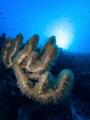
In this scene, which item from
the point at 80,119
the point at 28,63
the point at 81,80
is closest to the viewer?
the point at 28,63

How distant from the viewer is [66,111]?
4312 millimetres

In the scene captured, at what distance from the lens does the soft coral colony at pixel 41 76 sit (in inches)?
83.6

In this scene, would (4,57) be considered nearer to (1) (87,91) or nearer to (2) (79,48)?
(1) (87,91)

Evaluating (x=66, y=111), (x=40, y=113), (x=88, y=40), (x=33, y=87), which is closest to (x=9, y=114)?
(x=40, y=113)

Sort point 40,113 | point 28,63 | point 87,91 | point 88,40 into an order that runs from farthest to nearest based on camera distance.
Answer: point 88,40 < point 87,91 < point 40,113 < point 28,63

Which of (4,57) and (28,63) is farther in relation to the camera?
(4,57)

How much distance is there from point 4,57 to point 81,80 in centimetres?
516

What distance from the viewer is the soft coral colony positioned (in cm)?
212

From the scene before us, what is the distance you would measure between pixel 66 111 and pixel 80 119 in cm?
114

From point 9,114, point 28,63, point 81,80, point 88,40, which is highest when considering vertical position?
point 88,40

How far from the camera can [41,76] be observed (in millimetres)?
2203

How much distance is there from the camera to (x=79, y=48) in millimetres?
136250

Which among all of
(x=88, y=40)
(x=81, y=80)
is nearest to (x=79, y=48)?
(x=88, y=40)

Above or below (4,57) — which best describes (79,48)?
above
